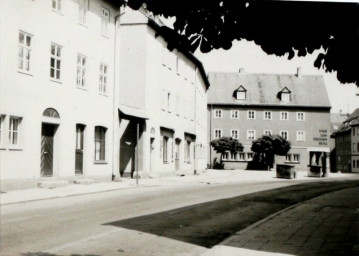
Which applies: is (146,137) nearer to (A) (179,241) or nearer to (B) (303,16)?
(A) (179,241)

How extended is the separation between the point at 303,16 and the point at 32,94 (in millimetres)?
16834

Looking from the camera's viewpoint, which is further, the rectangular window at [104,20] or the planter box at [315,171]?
the planter box at [315,171]

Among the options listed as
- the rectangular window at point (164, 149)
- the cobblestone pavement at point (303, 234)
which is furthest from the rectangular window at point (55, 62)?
the rectangular window at point (164, 149)

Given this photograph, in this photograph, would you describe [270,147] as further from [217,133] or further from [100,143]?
[100,143]

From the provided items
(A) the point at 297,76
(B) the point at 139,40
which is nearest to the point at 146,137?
(B) the point at 139,40

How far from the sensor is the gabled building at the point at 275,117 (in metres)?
65.6

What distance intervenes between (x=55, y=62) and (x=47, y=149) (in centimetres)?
378

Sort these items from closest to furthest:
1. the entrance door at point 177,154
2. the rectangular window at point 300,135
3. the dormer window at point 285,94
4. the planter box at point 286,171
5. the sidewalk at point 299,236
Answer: the sidewalk at point 299,236
the planter box at point 286,171
the entrance door at point 177,154
the rectangular window at point 300,135
the dormer window at point 285,94

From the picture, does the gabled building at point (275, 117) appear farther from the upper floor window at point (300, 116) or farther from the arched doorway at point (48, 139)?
the arched doorway at point (48, 139)

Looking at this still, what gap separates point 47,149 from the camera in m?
21.3

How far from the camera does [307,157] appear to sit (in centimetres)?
6512

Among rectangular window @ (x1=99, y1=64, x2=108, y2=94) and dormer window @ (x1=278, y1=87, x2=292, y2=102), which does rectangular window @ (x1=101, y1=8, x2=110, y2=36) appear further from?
dormer window @ (x1=278, y1=87, x2=292, y2=102)

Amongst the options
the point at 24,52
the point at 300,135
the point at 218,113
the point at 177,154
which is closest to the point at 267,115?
the point at 300,135

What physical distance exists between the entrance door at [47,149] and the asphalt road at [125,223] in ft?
15.0
